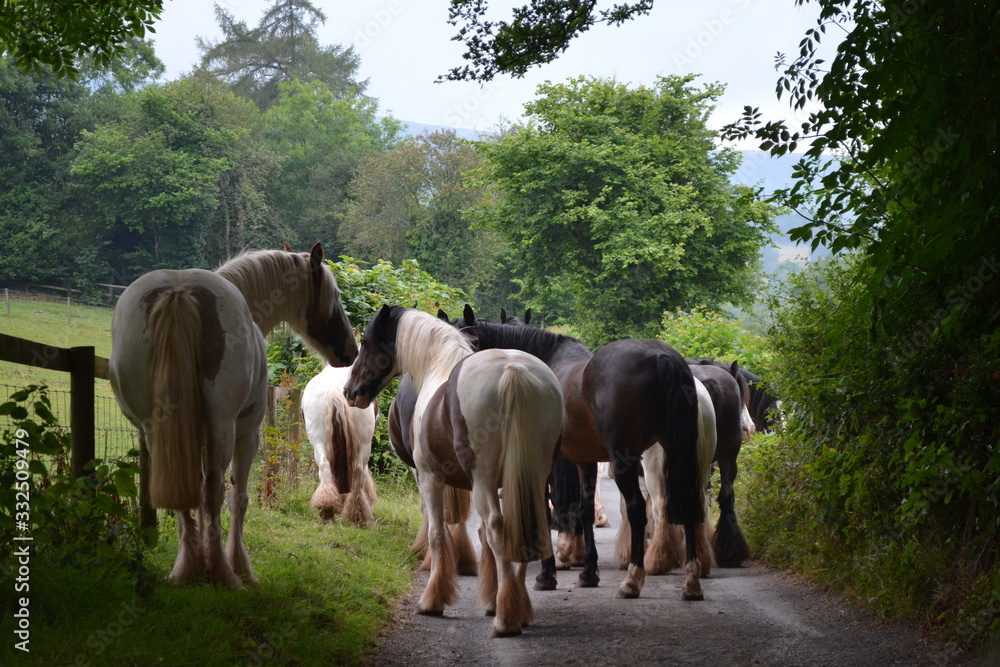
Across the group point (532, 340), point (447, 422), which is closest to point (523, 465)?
point (447, 422)

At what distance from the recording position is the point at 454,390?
5.47 metres

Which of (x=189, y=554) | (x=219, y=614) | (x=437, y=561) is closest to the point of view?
(x=219, y=614)

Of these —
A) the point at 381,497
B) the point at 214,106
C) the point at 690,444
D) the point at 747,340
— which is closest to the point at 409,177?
the point at 214,106

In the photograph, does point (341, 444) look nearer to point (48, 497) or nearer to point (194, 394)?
point (194, 394)

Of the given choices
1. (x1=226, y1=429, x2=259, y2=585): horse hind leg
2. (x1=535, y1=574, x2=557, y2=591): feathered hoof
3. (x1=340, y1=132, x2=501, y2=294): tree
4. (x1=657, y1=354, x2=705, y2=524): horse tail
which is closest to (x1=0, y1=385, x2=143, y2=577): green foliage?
(x1=226, y1=429, x2=259, y2=585): horse hind leg

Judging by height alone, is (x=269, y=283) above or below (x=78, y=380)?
above

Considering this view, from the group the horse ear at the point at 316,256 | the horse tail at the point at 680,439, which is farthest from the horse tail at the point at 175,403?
the horse tail at the point at 680,439

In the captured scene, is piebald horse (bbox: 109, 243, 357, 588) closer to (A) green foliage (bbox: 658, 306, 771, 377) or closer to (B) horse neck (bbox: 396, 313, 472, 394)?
(B) horse neck (bbox: 396, 313, 472, 394)

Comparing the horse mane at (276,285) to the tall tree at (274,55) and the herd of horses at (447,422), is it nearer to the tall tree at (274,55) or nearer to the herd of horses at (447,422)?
the herd of horses at (447,422)

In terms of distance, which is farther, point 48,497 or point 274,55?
point 274,55

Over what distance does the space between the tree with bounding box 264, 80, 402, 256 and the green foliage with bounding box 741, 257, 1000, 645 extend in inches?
1570

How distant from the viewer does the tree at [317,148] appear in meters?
47.0

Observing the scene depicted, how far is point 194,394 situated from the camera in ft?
14.8

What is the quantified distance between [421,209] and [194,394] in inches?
1481
